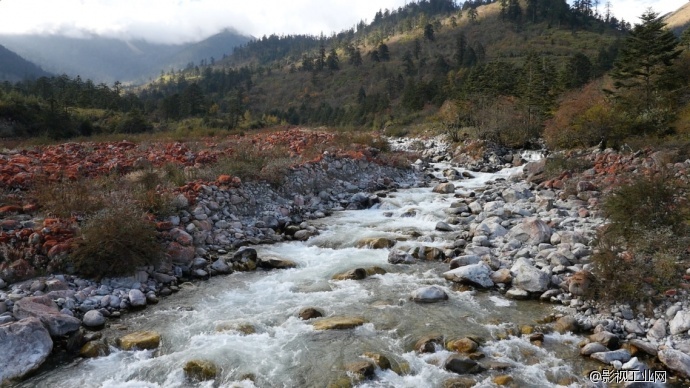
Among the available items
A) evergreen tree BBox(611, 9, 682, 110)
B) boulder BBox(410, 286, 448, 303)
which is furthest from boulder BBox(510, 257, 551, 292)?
evergreen tree BBox(611, 9, 682, 110)

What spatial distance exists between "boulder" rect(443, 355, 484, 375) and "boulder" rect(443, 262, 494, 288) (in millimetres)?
2853

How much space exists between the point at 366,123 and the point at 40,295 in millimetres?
51537

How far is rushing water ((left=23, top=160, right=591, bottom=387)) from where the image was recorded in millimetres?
5664

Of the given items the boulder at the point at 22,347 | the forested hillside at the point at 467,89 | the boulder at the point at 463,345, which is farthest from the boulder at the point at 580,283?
the forested hillside at the point at 467,89

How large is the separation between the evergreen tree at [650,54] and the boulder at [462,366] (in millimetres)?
20521

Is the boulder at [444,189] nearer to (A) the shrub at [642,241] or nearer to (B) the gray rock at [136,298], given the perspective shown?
(A) the shrub at [642,241]

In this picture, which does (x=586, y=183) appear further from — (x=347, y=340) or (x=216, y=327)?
(x=216, y=327)

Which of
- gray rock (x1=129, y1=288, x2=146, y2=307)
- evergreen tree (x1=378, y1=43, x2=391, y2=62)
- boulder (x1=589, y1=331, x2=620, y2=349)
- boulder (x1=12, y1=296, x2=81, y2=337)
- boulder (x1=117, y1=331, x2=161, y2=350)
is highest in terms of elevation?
evergreen tree (x1=378, y1=43, x2=391, y2=62)

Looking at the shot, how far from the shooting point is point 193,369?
5746mm

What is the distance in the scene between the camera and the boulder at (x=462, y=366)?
5.73 m

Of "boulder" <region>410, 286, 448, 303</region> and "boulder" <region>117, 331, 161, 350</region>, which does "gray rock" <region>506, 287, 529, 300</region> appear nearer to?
"boulder" <region>410, 286, 448, 303</region>

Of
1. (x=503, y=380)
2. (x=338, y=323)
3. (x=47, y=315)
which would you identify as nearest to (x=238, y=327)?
(x=338, y=323)

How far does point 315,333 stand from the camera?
6797 mm

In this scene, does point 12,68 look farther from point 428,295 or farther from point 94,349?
point 428,295
